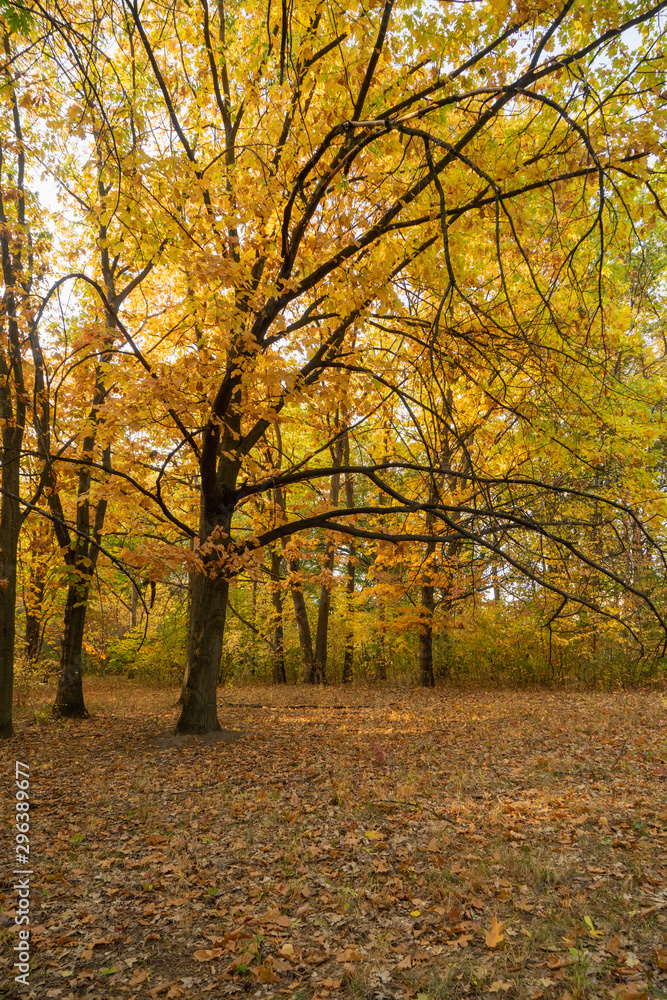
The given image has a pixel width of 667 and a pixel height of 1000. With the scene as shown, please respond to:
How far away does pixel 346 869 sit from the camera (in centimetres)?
402

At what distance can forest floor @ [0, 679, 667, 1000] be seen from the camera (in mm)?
2938

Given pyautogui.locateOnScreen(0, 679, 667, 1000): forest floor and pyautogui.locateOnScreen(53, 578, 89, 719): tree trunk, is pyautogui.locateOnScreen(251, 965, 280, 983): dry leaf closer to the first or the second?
pyautogui.locateOnScreen(0, 679, 667, 1000): forest floor

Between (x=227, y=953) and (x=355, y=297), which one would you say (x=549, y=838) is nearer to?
(x=227, y=953)

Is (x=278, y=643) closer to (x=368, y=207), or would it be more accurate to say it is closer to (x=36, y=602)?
(x=36, y=602)

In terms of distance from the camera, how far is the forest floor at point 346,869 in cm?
294

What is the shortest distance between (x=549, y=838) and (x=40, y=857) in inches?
152

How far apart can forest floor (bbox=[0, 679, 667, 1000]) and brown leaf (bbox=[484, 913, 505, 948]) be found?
13 mm

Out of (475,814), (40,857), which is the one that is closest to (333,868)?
(475,814)

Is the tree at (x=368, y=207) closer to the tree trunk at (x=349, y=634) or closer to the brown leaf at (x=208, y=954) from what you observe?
the brown leaf at (x=208, y=954)

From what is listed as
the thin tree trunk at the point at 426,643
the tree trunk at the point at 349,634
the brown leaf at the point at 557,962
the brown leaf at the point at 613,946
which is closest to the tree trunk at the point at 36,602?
the tree trunk at the point at 349,634

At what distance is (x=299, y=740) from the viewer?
807 centimetres

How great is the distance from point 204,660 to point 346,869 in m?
4.34

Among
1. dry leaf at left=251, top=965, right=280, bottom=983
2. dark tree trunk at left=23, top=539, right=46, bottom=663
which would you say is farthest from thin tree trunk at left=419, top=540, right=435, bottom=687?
dry leaf at left=251, top=965, right=280, bottom=983

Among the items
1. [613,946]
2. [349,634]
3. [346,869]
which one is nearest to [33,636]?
[349,634]
